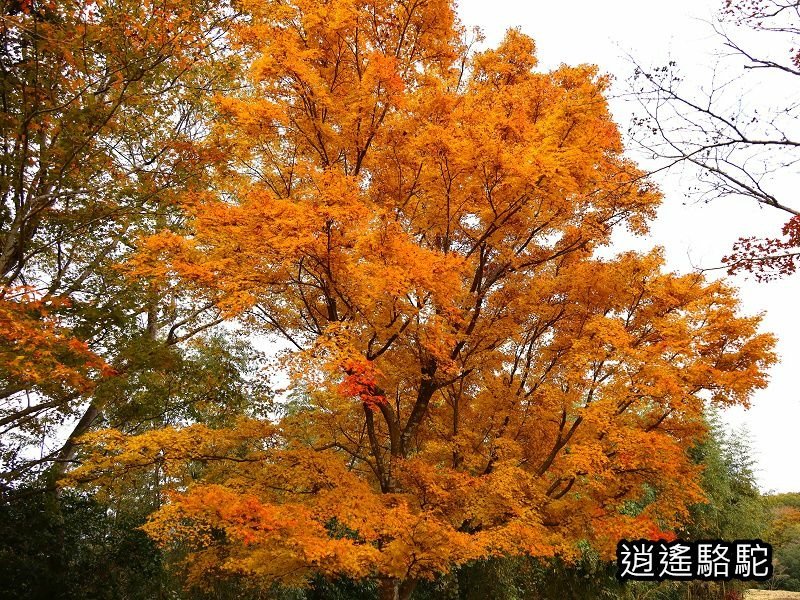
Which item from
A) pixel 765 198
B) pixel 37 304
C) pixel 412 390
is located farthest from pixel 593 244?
pixel 37 304

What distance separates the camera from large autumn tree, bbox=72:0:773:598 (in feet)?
20.5

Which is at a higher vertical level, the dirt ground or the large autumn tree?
the large autumn tree

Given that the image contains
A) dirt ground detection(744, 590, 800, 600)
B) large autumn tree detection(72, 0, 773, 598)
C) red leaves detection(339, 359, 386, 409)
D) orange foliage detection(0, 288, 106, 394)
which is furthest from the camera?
dirt ground detection(744, 590, 800, 600)

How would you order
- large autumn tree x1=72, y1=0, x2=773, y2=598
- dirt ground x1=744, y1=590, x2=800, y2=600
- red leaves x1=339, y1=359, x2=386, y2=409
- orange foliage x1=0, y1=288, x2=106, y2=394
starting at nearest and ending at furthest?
orange foliage x1=0, y1=288, x2=106, y2=394
red leaves x1=339, y1=359, x2=386, y2=409
large autumn tree x1=72, y1=0, x2=773, y2=598
dirt ground x1=744, y1=590, x2=800, y2=600

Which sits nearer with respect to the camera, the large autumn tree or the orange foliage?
the orange foliage

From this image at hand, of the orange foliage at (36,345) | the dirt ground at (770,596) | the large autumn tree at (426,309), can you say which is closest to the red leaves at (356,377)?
the large autumn tree at (426,309)

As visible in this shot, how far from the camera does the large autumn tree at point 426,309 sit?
6.23m

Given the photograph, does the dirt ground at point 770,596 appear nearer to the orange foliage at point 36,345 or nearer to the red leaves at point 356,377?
the red leaves at point 356,377

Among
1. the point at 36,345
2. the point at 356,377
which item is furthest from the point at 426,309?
the point at 36,345

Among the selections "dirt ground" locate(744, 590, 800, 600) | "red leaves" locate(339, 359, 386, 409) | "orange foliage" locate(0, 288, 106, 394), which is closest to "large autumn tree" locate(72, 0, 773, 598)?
"red leaves" locate(339, 359, 386, 409)

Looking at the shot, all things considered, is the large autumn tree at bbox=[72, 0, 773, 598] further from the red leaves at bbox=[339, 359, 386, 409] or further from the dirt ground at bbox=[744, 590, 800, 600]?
the dirt ground at bbox=[744, 590, 800, 600]

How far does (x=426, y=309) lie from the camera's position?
22.7 ft

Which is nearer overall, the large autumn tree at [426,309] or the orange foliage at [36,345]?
the orange foliage at [36,345]

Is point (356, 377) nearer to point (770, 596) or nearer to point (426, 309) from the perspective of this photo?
point (426, 309)
